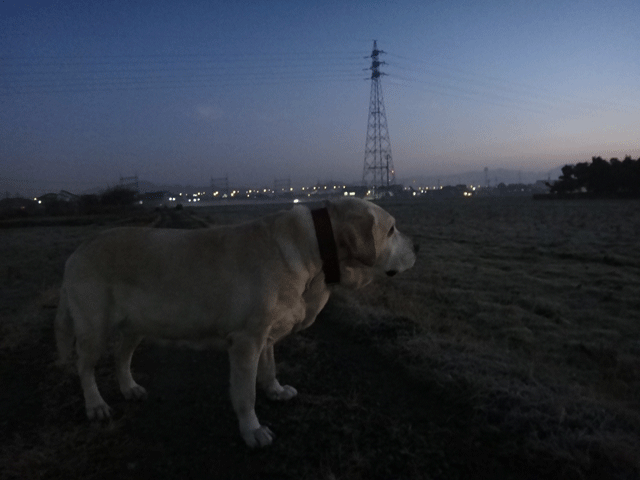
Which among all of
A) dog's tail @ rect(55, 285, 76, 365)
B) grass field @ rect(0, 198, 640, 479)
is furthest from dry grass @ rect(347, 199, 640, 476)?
dog's tail @ rect(55, 285, 76, 365)

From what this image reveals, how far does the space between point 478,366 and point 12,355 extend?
5.42 metres

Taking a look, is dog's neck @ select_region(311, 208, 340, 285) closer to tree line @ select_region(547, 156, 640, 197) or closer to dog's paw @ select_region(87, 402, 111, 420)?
dog's paw @ select_region(87, 402, 111, 420)

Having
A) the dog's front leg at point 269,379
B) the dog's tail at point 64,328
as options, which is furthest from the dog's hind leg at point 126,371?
the dog's front leg at point 269,379

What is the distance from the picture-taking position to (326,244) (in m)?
3.49

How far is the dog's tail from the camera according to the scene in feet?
12.1

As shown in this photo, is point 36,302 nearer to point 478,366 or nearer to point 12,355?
point 12,355

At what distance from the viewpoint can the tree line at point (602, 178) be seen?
181 feet

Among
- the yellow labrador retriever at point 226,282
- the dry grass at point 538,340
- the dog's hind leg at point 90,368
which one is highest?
the yellow labrador retriever at point 226,282

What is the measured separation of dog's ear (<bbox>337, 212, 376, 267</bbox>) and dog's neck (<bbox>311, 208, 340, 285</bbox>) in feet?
0.37

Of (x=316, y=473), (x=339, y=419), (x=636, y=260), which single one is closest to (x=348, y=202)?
(x=339, y=419)

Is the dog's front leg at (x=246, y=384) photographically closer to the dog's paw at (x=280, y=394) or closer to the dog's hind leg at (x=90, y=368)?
the dog's paw at (x=280, y=394)

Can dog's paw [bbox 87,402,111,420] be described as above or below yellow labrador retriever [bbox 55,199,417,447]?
below

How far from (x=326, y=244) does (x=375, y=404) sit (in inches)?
60.1

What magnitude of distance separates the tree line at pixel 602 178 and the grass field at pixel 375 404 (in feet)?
193
